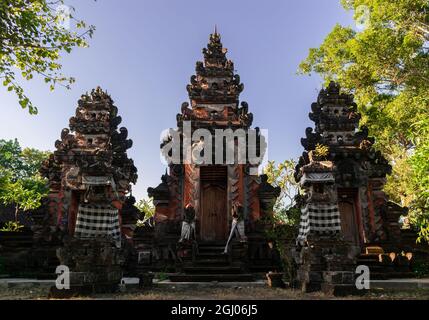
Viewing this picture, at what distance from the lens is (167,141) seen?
1522cm

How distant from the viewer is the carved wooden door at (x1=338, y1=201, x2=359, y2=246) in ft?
43.6

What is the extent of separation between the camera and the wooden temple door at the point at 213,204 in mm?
13938

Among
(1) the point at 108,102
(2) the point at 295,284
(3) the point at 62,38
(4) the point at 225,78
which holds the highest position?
(4) the point at 225,78

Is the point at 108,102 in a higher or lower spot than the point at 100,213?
higher

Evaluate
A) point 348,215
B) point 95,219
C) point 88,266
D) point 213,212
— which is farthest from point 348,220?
point 88,266

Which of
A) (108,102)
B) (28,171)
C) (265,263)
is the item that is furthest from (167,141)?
(28,171)

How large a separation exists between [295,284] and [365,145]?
7.97 m

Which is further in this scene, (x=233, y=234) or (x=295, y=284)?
(x=233, y=234)

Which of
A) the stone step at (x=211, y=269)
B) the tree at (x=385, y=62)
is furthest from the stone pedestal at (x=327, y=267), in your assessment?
the tree at (x=385, y=62)

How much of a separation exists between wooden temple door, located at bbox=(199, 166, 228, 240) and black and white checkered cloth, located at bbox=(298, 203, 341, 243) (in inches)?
240

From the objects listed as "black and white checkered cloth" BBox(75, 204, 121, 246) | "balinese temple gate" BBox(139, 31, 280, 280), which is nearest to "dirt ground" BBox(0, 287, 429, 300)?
"black and white checkered cloth" BBox(75, 204, 121, 246)
